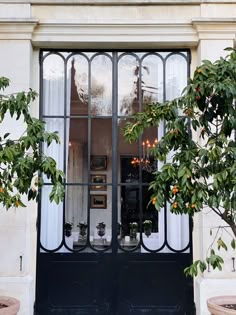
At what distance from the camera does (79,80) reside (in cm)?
610

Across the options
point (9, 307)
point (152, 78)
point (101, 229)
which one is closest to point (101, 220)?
point (101, 229)

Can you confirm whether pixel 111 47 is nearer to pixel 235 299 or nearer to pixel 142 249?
pixel 142 249

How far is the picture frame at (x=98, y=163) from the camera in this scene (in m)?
5.95

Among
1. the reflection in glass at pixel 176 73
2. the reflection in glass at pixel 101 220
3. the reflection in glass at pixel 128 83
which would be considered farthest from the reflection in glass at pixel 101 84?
the reflection in glass at pixel 101 220

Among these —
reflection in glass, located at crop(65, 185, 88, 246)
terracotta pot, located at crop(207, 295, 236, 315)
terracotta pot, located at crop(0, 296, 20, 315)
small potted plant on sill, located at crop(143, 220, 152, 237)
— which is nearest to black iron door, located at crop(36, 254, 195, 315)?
small potted plant on sill, located at crop(143, 220, 152, 237)

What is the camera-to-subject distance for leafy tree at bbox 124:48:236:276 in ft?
11.5

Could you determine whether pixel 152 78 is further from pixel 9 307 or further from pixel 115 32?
pixel 9 307

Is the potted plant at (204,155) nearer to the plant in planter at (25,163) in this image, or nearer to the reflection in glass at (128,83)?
the plant in planter at (25,163)

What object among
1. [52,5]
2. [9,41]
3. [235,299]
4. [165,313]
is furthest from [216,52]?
[165,313]

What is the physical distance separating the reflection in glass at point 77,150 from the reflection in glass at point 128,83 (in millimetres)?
622

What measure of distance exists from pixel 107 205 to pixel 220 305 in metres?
2.01

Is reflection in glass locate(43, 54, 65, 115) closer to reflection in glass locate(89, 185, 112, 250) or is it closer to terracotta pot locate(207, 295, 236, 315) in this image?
reflection in glass locate(89, 185, 112, 250)

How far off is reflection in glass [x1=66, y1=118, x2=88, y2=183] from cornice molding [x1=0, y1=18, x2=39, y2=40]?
1.31 metres

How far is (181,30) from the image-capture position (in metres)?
5.82
